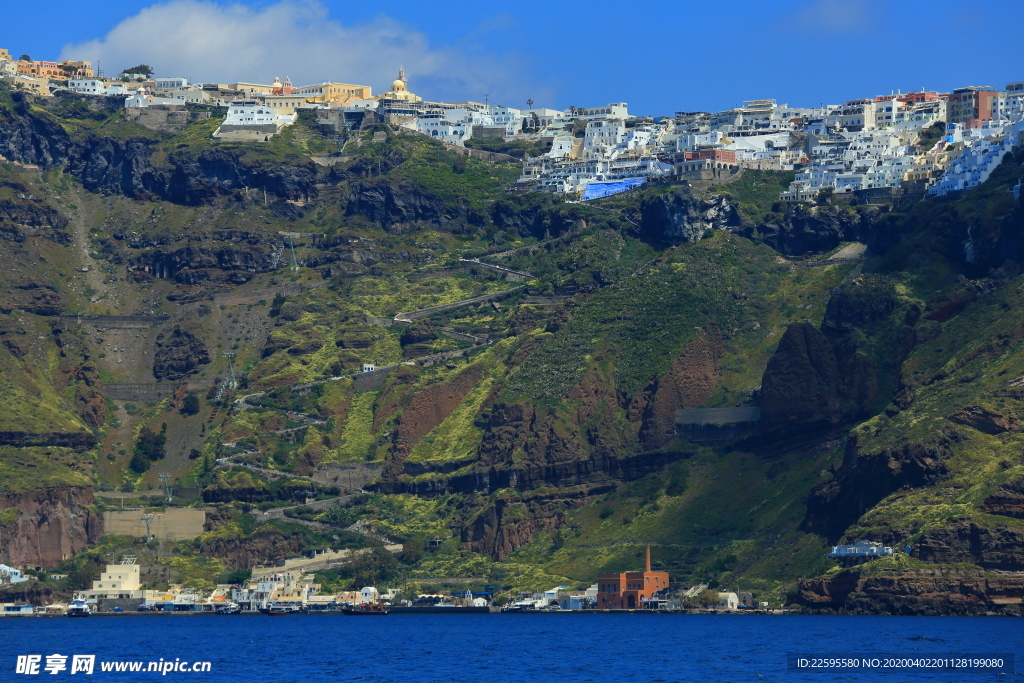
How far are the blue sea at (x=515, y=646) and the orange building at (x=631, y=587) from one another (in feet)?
4.50

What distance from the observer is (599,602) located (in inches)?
6619

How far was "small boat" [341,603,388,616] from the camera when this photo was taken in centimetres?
17475

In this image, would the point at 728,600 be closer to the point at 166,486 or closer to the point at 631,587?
the point at 631,587

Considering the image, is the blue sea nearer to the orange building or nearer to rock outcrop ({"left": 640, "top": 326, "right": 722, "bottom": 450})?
the orange building

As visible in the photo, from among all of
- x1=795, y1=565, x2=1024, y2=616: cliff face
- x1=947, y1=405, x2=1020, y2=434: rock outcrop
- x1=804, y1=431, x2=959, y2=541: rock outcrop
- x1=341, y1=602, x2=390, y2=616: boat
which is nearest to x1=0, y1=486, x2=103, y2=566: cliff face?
x1=341, y1=602, x2=390, y2=616: boat

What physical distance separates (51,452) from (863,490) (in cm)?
7645

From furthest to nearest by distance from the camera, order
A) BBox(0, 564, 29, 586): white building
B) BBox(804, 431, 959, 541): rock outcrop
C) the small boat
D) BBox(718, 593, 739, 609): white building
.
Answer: BBox(0, 564, 29, 586): white building < the small boat < BBox(718, 593, 739, 609): white building < BBox(804, 431, 959, 541): rock outcrop

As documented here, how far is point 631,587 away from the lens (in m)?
166

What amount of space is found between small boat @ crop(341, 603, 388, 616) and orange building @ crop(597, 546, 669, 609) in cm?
1852

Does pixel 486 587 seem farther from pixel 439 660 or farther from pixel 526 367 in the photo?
pixel 439 660

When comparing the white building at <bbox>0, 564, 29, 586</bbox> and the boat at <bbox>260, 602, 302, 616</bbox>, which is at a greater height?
the white building at <bbox>0, 564, 29, 586</bbox>

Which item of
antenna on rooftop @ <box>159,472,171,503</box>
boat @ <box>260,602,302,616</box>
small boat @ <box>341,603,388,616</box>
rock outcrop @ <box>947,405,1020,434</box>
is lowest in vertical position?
small boat @ <box>341,603,388,616</box>

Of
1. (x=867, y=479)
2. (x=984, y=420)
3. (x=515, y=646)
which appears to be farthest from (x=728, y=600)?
(x=515, y=646)

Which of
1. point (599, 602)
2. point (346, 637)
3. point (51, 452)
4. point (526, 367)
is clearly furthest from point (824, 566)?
point (51, 452)
